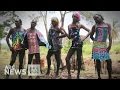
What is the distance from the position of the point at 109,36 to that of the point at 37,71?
1.29 metres

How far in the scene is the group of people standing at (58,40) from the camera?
13.5 ft

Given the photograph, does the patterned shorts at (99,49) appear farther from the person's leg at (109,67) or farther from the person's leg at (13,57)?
the person's leg at (13,57)

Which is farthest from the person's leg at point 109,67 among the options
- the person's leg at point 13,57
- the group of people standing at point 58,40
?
the person's leg at point 13,57

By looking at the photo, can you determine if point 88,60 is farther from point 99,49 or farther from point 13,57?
point 13,57

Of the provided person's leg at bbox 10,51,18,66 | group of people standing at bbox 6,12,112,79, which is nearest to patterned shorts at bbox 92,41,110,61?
group of people standing at bbox 6,12,112,79

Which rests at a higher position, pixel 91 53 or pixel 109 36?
pixel 109 36

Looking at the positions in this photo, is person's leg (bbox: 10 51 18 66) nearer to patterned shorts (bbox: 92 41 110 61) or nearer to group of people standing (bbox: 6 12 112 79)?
group of people standing (bbox: 6 12 112 79)

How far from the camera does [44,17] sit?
414 cm

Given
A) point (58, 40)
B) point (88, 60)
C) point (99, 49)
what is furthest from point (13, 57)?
point (99, 49)

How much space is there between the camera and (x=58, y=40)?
417cm

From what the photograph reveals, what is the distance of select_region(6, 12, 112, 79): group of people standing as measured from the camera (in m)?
4.12
